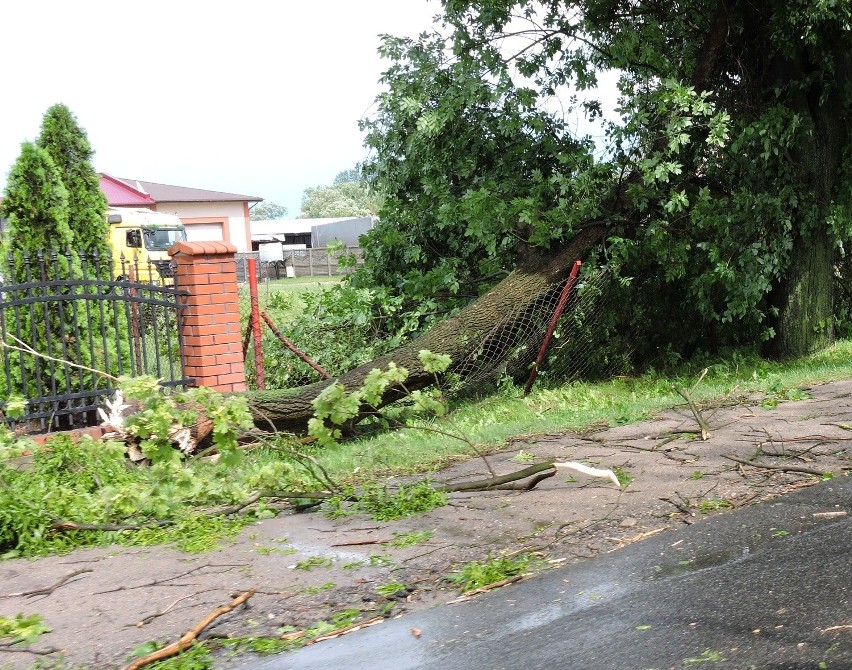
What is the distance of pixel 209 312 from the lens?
8875 millimetres

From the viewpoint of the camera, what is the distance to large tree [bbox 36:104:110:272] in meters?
9.05

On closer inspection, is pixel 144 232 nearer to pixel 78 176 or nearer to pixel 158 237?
pixel 158 237

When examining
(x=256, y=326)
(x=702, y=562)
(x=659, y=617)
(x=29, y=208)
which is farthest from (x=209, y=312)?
(x=659, y=617)

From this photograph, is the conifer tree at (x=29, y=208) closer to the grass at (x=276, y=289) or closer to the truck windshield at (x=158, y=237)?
the grass at (x=276, y=289)

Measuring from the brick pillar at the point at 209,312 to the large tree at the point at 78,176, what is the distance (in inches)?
34.2

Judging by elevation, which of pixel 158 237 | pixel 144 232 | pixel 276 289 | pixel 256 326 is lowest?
pixel 256 326

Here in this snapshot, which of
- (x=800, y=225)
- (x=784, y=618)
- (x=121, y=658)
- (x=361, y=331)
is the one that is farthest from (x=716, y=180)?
(x=121, y=658)

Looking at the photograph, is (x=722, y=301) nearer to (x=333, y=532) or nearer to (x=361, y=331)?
(x=361, y=331)

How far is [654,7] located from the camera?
12.2 meters

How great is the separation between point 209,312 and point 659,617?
243 inches

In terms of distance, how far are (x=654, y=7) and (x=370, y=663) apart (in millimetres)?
10916

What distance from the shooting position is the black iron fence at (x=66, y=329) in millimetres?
7906

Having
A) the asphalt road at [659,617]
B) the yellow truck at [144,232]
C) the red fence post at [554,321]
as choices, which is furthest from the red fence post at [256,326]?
the yellow truck at [144,232]

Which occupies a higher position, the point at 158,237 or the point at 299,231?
the point at 299,231
